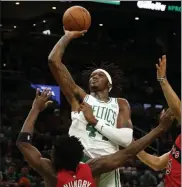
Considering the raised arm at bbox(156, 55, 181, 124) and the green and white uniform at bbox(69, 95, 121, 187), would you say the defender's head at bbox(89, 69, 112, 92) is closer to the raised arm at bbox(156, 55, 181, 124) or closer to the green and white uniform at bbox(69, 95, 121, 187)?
the green and white uniform at bbox(69, 95, 121, 187)

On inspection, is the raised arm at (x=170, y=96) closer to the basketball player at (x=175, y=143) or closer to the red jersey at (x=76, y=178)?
the basketball player at (x=175, y=143)

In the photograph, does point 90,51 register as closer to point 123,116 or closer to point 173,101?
point 123,116

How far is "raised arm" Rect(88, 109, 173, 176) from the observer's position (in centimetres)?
419

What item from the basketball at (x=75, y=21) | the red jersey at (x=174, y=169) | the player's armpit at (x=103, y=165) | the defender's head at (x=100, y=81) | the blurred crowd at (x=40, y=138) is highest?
the basketball at (x=75, y=21)

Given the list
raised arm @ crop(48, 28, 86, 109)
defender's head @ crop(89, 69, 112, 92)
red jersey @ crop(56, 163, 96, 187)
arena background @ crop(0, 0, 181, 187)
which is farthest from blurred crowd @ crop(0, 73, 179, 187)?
red jersey @ crop(56, 163, 96, 187)

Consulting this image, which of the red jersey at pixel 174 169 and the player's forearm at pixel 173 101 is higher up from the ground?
the player's forearm at pixel 173 101

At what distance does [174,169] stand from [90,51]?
1632 cm

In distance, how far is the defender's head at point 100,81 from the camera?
5.22 meters

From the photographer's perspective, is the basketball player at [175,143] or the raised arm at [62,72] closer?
the basketball player at [175,143]

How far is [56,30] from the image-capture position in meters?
21.1

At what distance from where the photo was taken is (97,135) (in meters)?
5.00

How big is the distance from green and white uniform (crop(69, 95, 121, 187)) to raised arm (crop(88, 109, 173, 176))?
29.0 inches

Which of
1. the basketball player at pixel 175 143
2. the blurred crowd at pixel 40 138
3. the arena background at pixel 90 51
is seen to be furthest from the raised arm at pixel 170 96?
the arena background at pixel 90 51

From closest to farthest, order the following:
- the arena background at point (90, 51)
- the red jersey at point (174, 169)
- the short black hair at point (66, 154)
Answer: the short black hair at point (66, 154) < the red jersey at point (174, 169) < the arena background at point (90, 51)
